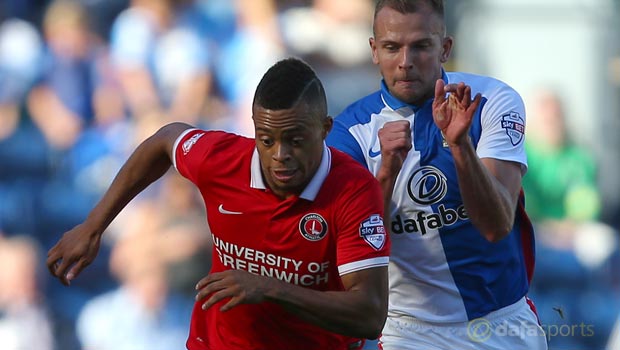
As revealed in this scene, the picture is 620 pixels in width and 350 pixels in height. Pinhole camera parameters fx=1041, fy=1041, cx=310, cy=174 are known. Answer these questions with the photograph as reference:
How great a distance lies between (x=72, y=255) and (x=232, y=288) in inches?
40.2

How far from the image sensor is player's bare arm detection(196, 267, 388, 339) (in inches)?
151

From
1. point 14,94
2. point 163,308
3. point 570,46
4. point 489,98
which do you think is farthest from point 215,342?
point 570,46

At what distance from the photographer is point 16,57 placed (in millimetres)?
8898

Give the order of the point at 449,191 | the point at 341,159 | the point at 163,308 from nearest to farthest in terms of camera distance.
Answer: the point at 341,159, the point at 449,191, the point at 163,308

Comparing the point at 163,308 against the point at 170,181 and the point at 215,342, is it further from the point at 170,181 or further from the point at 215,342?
the point at 215,342

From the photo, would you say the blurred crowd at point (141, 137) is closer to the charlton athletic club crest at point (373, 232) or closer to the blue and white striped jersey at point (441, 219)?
the blue and white striped jersey at point (441, 219)

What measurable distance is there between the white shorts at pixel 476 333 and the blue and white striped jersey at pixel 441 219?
39mm

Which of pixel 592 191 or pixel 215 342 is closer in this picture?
pixel 215 342

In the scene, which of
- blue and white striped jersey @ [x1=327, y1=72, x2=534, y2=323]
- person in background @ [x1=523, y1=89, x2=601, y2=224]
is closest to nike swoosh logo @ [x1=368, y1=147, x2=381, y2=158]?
blue and white striped jersey @ [x1=327, y1=72, x2=534, y2=323]

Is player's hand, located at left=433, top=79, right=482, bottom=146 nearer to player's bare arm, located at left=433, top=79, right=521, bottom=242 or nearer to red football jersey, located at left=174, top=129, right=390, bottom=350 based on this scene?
player's bare arm, located at left=433, top=79, right=521, bottom=242

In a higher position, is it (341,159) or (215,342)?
(341,159)

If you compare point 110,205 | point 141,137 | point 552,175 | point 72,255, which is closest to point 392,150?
point 110,205

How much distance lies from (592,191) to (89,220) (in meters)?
5.67

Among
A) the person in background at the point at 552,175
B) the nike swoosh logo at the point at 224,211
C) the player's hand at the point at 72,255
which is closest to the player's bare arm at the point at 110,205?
the player's hand at the point at 72,255
